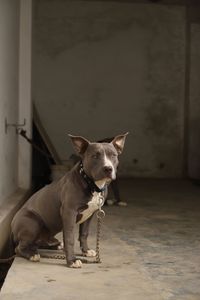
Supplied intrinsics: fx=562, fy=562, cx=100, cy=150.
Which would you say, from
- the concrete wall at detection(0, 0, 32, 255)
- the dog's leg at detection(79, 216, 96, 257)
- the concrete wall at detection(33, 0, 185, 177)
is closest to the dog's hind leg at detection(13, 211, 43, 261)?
the dog's leg at detection(79, 216, 96, 257)

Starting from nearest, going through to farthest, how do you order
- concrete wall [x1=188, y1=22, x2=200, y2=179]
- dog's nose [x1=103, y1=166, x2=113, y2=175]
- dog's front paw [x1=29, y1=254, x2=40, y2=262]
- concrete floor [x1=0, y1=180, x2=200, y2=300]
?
concrete floor [x1=0, y1=180, x2=200, y2=300] < dog's nose [x1=103, y1=166, x2=113, y2=175] < dog's front paw [x1=29, y1=254, x2=40, y2=262] < concrete wall [x1=188, y1=22, x2=200, y2=179]

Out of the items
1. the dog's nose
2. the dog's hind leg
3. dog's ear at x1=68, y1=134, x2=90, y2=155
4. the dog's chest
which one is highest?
dog's ear at x1=68, y1=134, x2=90, y2=155

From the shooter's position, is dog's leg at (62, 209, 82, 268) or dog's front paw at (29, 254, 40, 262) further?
dog's front paw at (29, 254, 40, 262)

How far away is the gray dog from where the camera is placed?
3.24 metres

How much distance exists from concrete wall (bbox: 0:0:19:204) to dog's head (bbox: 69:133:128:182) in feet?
6.31

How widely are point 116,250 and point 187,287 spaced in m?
1.01

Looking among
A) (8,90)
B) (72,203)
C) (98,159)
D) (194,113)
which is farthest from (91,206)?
(194,113)

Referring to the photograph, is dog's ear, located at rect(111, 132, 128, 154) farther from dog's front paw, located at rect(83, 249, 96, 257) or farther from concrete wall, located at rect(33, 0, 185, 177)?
concrete wall, located at rect(33, 0, 185, 177)

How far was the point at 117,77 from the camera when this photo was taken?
10.5 m

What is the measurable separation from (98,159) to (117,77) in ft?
24.3

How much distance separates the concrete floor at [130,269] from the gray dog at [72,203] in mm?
140

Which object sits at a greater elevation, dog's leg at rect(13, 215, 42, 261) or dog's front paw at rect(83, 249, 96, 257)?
dog's leg at rect(13, 215, 42, 261)

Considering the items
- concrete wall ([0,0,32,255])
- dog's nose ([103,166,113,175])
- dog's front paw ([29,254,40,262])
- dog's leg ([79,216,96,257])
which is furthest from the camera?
concrete wall ([0,0,32,255])

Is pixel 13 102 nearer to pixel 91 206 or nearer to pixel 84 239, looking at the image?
pixel 84 239
